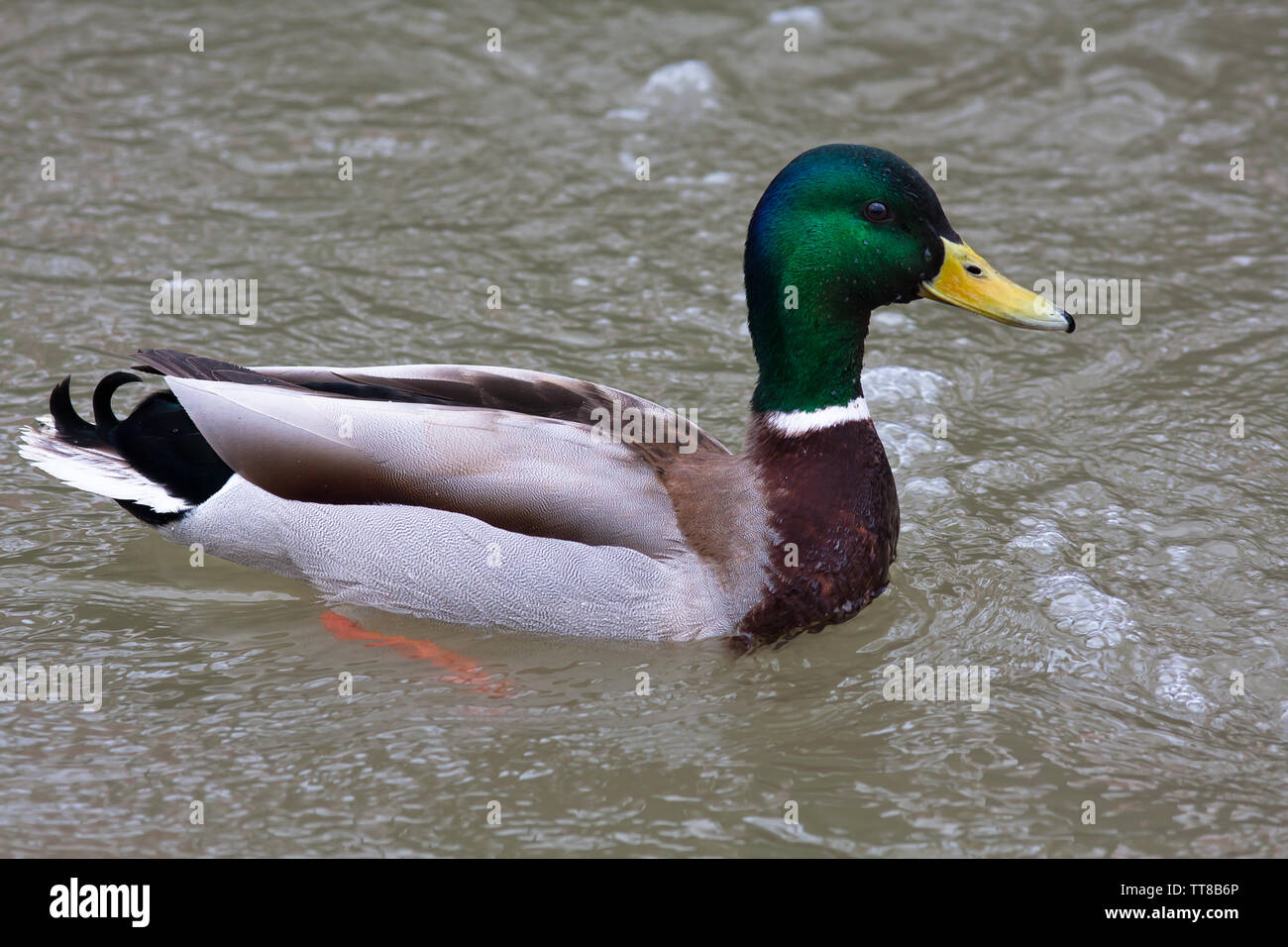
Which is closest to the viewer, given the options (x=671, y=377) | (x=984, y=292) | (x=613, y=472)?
(x=613, y=472)

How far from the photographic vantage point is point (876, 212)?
558cm

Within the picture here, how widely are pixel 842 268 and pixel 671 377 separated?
1.90 m

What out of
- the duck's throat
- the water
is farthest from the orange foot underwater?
the duck's throat

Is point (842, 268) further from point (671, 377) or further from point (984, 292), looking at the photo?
point (671, 377)

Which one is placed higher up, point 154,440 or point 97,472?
point 154,440

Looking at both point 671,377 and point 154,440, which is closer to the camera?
point 154,440

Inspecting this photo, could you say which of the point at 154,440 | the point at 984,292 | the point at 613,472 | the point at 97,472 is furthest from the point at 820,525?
the point at 97,472

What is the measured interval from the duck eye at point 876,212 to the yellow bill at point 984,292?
10.0 inches

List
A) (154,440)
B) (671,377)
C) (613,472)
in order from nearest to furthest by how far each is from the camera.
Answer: (613,472) → (154,440) → (671,377)

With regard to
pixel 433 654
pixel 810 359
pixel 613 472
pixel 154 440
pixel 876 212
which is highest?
pixel 876 212

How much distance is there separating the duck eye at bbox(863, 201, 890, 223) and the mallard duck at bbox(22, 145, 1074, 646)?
10 mm

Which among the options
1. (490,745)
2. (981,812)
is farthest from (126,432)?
(981,812)

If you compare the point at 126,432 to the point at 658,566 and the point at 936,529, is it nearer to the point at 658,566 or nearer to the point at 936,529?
the point at 658,566
